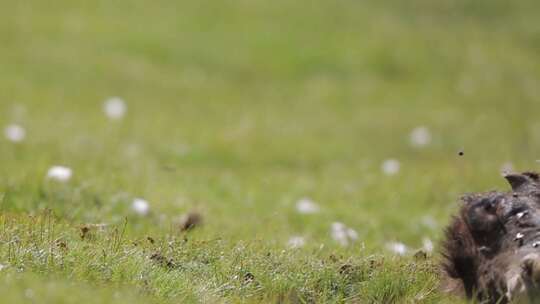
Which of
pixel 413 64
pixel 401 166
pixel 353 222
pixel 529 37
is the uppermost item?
pixel 529 37

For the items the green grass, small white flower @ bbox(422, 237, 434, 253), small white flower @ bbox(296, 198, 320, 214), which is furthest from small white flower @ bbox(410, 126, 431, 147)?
small white flower @ bbox(422, 237, 434, 253)

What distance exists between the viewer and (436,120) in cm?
1617

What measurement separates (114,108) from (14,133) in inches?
137

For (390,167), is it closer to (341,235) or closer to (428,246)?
(341,235)

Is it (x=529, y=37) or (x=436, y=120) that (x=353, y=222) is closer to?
(x=436, y=120)

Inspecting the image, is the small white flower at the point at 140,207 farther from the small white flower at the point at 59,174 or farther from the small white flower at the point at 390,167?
the small white flower at the point at 390,167

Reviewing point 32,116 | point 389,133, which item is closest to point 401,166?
point 389,133

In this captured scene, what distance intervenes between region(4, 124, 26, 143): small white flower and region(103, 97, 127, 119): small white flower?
275 centimetres

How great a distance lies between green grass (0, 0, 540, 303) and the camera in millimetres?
5109

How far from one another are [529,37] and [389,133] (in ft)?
20.7

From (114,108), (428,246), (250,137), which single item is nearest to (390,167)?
(250,137)

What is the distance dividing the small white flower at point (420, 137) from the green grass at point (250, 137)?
128 millimetres

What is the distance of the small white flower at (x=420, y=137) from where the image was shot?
15125 mm

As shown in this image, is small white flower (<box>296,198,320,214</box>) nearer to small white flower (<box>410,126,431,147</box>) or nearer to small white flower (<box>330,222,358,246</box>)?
small white flower (<box>330,222,358,246</box>)
